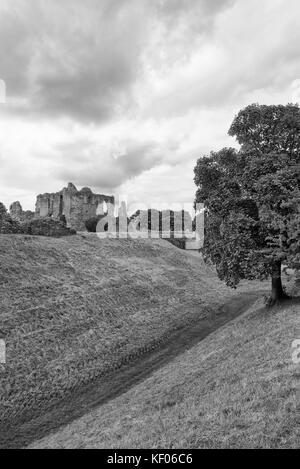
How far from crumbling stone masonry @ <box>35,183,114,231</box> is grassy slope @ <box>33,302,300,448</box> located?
4839cm

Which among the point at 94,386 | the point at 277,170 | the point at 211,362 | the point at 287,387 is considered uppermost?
the point at 277,170

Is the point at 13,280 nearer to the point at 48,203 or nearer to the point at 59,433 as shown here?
the point at 59,433

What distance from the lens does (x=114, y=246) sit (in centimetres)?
4156

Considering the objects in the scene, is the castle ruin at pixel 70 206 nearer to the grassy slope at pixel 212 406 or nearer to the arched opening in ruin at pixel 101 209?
→ the arched opening in ruin at pixel 101 209

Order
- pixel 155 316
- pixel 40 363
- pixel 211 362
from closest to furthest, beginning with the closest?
1. pixel 211 362
2. pixel 40 363
3. pixel 155 316

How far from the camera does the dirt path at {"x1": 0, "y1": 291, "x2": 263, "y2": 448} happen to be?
11156 mm

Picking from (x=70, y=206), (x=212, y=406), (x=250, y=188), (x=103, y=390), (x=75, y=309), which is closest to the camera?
(x=212, y=406)

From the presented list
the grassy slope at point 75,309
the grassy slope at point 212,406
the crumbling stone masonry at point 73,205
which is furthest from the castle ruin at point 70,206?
the grassy slope at point 212,406

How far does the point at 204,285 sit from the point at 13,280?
73.0 ft

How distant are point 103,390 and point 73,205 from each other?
50.5 metres

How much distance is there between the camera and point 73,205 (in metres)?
61.5

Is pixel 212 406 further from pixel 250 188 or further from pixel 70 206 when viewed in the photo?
pixel 70 206

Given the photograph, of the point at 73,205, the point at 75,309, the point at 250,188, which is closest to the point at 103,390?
the point at 75,309

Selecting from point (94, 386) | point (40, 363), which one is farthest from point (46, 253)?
point (94, 386)
